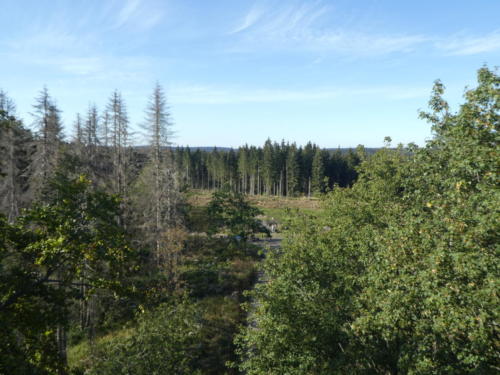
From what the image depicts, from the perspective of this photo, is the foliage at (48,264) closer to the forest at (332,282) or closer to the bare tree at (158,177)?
the forest at (332,282)

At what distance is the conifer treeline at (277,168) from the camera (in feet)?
259

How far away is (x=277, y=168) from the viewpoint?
81812mm

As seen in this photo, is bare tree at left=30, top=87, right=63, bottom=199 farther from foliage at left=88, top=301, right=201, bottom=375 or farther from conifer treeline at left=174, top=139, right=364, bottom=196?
conifer treeline at left=174, top=139, right=364, bottom=196

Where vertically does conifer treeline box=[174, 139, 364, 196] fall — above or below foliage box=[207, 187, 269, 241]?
above

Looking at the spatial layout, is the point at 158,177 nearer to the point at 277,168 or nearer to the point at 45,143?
the point at 45,143

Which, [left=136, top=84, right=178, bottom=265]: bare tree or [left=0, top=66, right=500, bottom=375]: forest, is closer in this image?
[left=0, top=66, right=500, bottom=375]: forest

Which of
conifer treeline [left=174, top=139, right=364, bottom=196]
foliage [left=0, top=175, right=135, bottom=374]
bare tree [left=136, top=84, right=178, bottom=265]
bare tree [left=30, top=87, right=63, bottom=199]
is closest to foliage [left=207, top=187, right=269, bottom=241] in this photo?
bare tree [left=136, top=84, right=178, bottom=265]

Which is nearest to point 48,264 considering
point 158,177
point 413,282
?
point 413,282

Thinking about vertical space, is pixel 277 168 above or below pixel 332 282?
above

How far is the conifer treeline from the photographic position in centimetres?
7906

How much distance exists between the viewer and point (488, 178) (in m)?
6.98

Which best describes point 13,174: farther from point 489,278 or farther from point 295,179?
point 295,179

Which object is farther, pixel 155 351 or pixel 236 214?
pixel 236 214

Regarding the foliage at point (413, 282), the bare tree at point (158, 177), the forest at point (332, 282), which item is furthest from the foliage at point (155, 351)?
the bare tree at point (158, 177)
